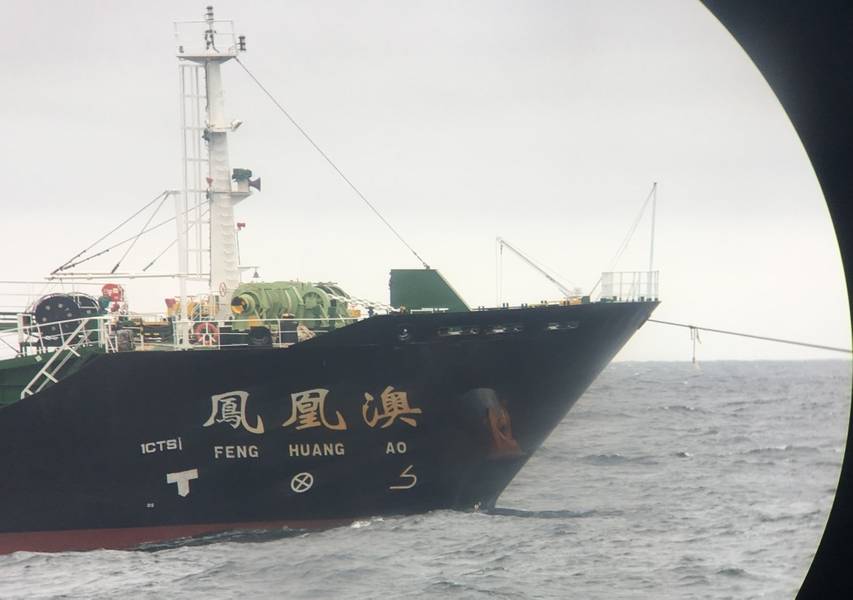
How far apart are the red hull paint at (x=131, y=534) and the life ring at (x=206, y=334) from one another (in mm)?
3282

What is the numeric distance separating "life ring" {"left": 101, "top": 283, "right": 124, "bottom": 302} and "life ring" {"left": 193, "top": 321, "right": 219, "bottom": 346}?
5.62 feet

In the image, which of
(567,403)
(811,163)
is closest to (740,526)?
(567,403)

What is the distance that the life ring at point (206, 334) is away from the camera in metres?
18.3

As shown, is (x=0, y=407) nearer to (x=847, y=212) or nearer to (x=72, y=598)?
(x=72, y=598)

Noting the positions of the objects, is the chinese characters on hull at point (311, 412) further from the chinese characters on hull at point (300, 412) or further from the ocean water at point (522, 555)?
the ocean water at point (522, 555)

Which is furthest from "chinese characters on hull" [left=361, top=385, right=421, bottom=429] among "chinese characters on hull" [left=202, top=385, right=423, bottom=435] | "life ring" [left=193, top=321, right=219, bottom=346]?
"life ring" [left=193, top=321, right=219, bottom=346]

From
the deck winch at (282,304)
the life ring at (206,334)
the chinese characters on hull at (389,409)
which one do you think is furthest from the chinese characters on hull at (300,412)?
the deck winch at (282,304)

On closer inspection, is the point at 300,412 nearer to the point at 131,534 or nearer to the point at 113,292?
the point at 131,534

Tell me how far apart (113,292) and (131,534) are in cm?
496

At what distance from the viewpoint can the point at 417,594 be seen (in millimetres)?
15180

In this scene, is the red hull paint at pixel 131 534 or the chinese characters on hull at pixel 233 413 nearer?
the chinese characters on hull at pixel 233 413

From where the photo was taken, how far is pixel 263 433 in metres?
17.4

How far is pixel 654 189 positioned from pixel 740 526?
31.3ft

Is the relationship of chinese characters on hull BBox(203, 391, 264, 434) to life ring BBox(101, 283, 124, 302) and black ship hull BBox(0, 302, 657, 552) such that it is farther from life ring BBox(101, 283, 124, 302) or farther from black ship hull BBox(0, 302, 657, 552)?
life ring BBox(101, 283, 124, 302)
